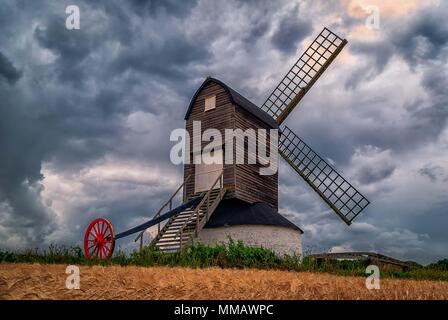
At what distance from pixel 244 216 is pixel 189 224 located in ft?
8.98

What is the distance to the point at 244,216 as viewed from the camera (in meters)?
19.1

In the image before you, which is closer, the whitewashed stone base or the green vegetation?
the green vegetation

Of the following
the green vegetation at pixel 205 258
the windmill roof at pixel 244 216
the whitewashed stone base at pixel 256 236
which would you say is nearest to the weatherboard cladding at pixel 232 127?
the windmill roof at pixel 244 216

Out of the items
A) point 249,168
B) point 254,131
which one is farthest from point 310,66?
point 249,168

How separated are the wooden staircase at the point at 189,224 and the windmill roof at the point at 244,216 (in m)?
0.97

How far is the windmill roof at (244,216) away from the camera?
1891cm

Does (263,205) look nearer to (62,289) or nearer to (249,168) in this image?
(249,168)

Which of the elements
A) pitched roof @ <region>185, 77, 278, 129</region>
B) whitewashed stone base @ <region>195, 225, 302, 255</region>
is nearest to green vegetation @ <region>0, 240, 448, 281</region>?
whitewashed stone base @ <region>195, 225, 302, 255</region>

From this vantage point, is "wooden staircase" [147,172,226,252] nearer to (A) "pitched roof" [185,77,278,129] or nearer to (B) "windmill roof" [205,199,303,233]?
(B) "windmill roof" [205,199,303,233]

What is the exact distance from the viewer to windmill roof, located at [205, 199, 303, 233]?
18906 millimetres

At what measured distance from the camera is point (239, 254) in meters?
13.6

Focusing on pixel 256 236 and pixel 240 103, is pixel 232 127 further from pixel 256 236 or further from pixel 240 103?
pixel 256 236

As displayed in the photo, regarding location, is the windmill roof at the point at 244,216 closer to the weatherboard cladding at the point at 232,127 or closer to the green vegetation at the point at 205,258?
the weatherboard cladding at the point at 232,127

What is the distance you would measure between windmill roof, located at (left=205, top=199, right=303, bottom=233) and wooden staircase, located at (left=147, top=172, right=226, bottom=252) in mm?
971
